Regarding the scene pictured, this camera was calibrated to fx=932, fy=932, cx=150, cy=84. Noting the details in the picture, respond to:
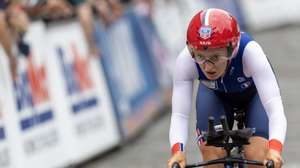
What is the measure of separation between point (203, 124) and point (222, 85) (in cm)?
31

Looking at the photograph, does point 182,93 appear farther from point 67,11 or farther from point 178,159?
point 67,11

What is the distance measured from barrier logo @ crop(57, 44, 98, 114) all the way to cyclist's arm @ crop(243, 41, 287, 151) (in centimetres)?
537

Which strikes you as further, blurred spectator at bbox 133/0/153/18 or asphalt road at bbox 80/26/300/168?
blurred spectator at bbox 133/0/153/18

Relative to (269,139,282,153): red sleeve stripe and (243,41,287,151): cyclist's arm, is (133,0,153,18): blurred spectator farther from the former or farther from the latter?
(269,139,282,153): red sleeve stripe

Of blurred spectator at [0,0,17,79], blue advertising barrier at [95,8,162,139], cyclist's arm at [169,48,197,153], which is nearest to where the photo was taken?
cyclist's arm at [169,48,197,153]

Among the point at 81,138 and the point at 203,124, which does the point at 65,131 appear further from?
the point at 203,124

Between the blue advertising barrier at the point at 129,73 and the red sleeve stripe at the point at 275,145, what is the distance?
6.69m

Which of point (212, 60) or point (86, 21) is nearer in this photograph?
point (212, 60)

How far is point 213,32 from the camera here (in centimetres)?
584

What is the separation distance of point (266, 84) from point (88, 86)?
19.6ft

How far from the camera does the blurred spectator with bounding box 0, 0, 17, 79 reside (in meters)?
10.2

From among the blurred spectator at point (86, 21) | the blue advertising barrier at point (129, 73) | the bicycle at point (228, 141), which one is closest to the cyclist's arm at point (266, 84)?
the bicycle at point (228, 141)

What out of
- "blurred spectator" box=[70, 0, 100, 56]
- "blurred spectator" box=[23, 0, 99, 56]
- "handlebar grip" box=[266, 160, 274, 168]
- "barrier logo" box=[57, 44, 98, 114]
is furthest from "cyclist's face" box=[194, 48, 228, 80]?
"blurred spectator" box=[70, 0, 100, 56]

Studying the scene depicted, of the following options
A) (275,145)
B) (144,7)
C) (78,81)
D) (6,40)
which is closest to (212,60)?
(275,145)
